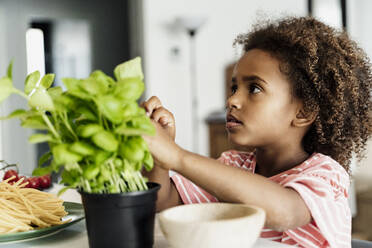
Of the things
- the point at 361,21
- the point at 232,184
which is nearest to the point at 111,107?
the point at 232,184

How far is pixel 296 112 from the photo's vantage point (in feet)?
3.44

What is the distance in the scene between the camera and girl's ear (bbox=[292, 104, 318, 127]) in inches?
41.4

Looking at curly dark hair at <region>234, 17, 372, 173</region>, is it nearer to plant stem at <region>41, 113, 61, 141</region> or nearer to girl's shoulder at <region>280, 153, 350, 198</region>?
girl's shoulder at <region>280, 153, 350, 198</region>

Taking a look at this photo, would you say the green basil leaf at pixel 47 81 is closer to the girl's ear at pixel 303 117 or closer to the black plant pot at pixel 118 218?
the black plant pot at pixel 118 218

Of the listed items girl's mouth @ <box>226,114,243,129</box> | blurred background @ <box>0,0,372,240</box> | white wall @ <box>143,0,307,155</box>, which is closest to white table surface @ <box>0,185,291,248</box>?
girl's mouth @ <box>226,114,243,129</box>

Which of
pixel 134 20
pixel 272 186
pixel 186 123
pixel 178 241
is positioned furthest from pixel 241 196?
pixel 134 20

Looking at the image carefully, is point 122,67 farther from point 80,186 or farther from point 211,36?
point 211,36

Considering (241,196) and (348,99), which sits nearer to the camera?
(241,196)

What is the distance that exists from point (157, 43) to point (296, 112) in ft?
12.0

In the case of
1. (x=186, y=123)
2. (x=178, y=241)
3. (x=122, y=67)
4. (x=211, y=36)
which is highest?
(x=211, y=36)

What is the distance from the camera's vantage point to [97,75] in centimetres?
52

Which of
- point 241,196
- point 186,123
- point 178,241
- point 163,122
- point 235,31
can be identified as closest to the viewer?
point 178,241

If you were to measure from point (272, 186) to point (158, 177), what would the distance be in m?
0.38

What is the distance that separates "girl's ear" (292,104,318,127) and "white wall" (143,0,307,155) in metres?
3.47
